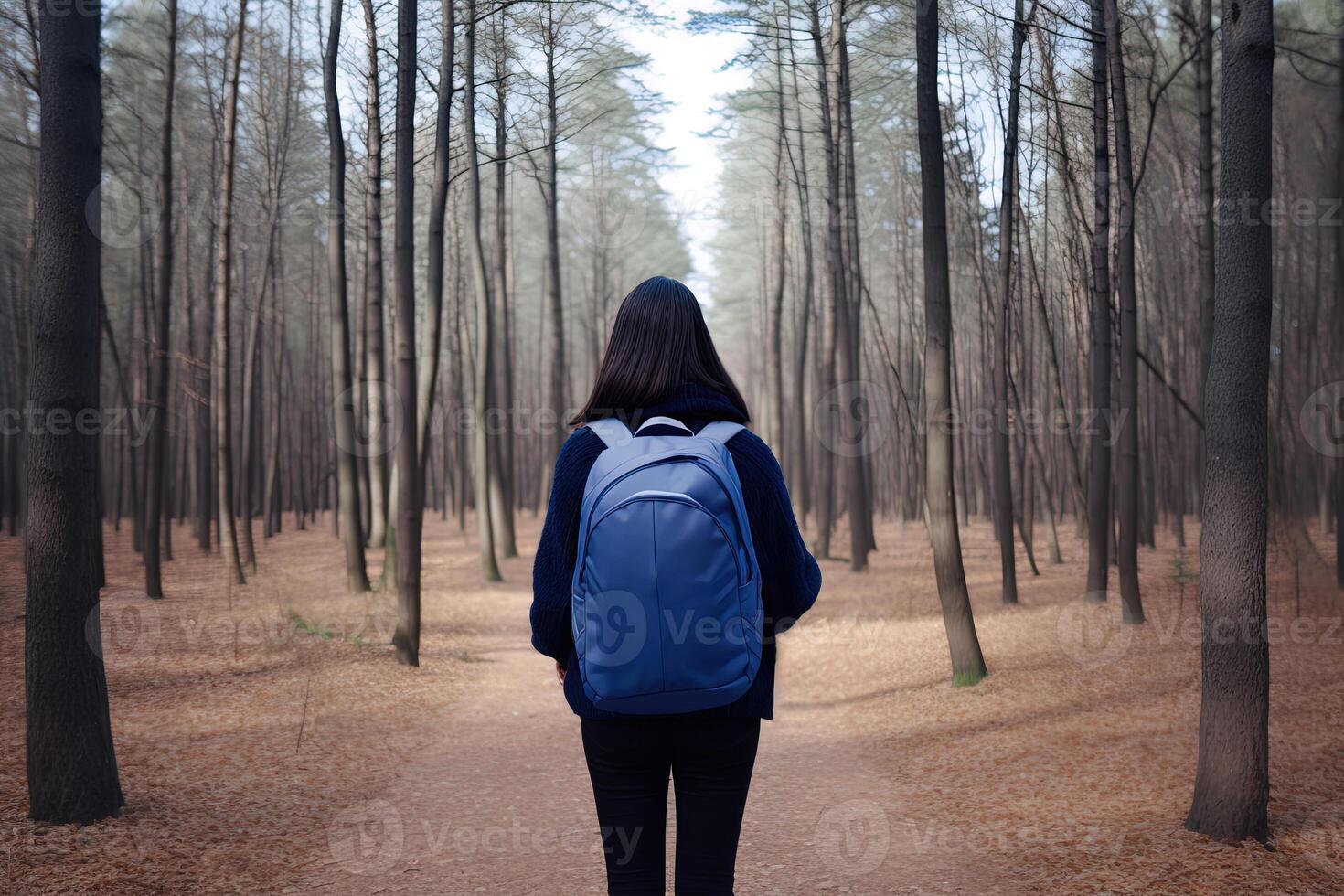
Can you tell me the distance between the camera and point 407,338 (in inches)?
356

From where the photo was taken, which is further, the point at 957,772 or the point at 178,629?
the point at 178,629

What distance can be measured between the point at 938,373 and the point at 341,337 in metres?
8.95

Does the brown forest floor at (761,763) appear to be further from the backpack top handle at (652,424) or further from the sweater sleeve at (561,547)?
the backpack top handle at (652,424)

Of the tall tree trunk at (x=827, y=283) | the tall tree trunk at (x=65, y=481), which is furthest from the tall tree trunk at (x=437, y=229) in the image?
the tall tree trunk at (x=827, y=283)

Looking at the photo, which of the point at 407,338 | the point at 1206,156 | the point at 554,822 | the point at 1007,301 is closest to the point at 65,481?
the point at 554,822

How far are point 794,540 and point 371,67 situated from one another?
11.4 meters

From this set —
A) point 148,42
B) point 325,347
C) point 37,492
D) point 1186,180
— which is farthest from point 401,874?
point 325,347

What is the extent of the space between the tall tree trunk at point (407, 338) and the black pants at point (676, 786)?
7.12 metres

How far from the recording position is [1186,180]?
56.5ft

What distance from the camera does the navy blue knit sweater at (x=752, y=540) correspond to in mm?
1992

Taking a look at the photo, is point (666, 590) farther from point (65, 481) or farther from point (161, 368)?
point (161, 368)

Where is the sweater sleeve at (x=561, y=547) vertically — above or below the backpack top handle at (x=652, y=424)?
below

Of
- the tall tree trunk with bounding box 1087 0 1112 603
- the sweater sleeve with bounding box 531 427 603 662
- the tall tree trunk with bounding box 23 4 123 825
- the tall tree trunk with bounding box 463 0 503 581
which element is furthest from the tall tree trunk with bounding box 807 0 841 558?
the sweater sleeve with bounding box 531 427 603 662

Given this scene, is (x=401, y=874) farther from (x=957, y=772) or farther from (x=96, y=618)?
(x=957, y=772)
